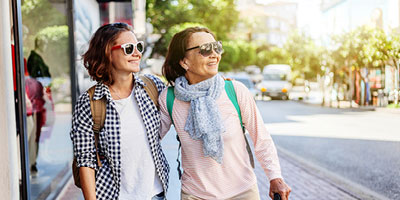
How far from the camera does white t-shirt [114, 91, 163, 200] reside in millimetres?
2277

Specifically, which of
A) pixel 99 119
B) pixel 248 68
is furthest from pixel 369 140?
pixel 248 68

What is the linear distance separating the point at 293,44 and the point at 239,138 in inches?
1431

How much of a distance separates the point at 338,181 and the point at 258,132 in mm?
4881

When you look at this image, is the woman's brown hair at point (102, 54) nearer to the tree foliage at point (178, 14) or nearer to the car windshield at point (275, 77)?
the tree foliage at point (178, 14)

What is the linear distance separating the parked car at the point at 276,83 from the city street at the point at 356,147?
59.4 feet

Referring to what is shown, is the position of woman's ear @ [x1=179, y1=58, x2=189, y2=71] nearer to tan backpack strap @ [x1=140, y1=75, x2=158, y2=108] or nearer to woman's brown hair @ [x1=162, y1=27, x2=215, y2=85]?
woman's brown hair @ [x1=162, y1=27, x2=215, y2=85]

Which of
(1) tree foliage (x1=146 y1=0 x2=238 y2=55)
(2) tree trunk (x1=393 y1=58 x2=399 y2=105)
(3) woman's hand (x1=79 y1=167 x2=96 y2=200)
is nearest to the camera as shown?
(3) woman's hand (x1=79 y1=167 x2=96 y2=200)

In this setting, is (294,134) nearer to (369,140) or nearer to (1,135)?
(369,140)

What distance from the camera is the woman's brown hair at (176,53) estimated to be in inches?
99.8

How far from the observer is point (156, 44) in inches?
1215

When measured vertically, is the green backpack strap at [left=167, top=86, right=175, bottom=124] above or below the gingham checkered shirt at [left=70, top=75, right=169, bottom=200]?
above

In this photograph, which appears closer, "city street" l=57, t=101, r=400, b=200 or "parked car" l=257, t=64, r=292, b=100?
"city street" l=57, t=101, r=400, b=200

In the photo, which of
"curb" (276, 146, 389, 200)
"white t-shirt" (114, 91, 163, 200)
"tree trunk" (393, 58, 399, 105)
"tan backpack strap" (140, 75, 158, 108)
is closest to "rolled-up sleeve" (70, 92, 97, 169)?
"white t-shirt" (114, 91, 163, 200)

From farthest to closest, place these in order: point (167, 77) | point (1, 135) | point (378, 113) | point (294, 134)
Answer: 1. point (294, 134)
2. point (378, 113)
3. point (1, 135)
4. point (167, 77)
